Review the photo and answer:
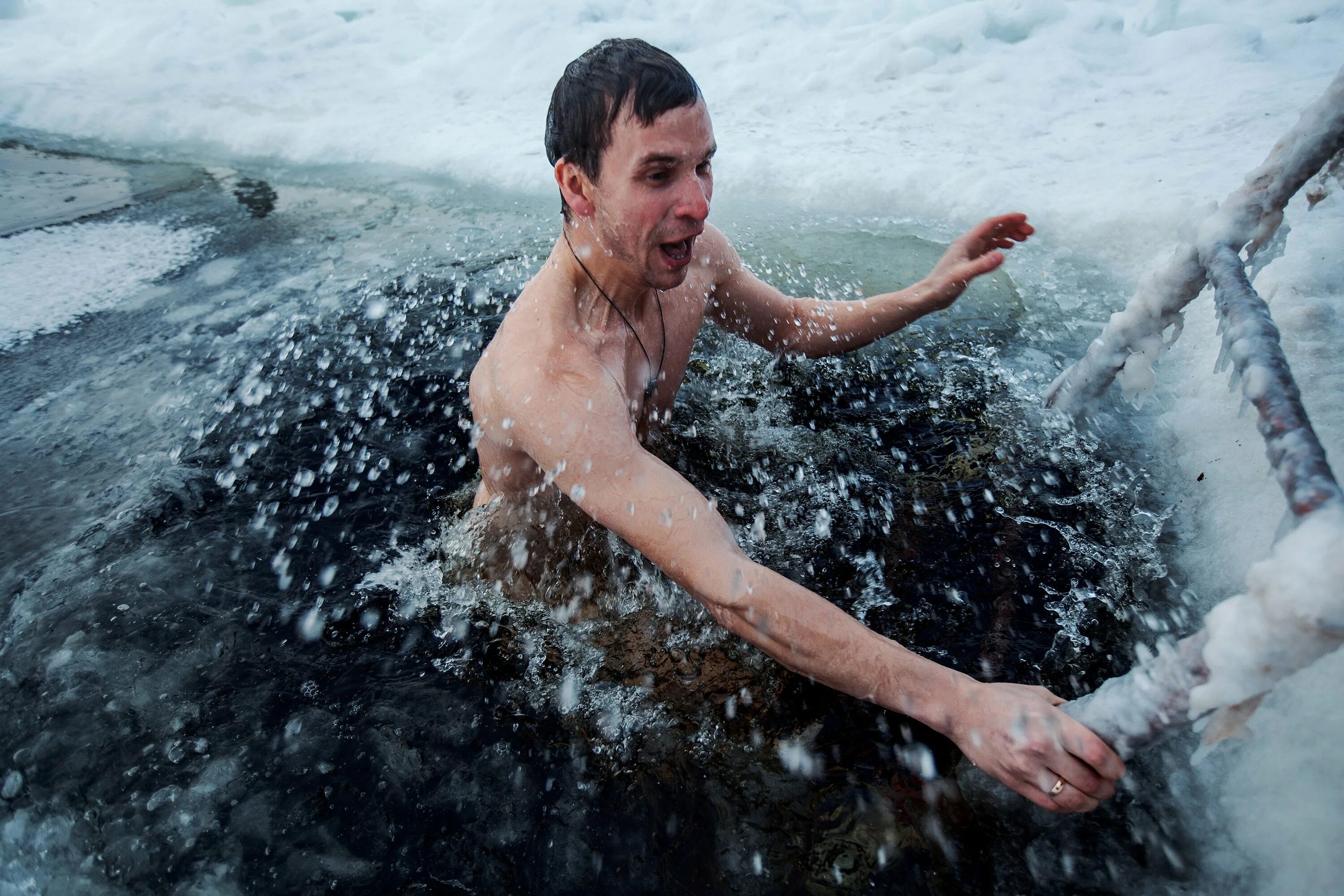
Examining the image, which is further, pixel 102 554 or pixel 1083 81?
pixel 1083 81

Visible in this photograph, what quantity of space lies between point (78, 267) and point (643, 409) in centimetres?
403

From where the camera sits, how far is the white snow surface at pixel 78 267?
3.98 meters

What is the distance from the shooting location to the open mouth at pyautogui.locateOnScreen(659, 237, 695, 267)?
6.37 ft

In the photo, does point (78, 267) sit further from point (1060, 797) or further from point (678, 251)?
point (1060, 797)

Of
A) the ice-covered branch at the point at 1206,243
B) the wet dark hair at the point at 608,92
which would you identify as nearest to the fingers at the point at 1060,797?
the ice-covered branch at the point at 1206,243

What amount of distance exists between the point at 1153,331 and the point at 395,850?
244 cm

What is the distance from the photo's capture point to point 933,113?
520 centimetres

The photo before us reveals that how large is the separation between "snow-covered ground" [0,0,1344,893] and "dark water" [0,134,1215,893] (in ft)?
0.85

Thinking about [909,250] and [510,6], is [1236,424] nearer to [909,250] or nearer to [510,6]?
[909,250]

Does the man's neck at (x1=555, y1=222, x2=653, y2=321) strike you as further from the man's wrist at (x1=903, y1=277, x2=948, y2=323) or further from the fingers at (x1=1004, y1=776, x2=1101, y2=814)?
the fingers at (x1=1004, y1=776, x2=1101, y2=814)

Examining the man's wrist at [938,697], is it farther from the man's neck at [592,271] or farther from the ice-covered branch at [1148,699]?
the man's neck at [592,271]

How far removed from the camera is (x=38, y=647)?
2.22 m

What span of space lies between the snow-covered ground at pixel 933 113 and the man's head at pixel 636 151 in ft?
4.57

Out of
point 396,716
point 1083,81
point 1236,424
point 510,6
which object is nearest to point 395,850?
point 396,716
